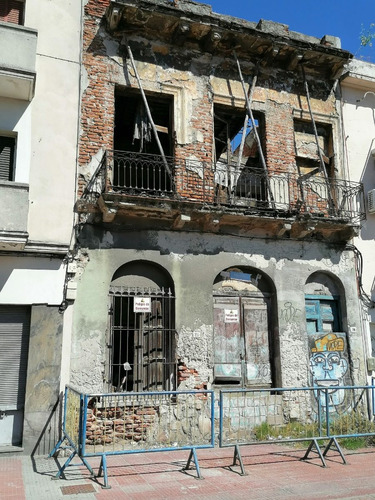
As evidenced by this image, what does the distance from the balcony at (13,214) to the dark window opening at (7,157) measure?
1.87 feet

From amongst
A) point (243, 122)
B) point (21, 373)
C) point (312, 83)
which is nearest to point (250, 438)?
point (21, 373)

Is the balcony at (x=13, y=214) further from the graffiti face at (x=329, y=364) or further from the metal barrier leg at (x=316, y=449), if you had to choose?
the graffiti face at (x=329, y=364)

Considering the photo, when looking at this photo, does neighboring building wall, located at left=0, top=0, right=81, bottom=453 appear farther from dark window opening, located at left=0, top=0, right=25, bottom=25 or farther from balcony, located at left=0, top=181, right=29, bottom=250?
dark window opening, located at left=0, top=0, right=25, bottom=25

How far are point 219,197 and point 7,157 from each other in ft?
16.0

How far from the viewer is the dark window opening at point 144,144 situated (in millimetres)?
10828

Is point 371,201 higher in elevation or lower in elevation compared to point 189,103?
lower

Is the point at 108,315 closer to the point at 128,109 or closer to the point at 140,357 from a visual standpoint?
the point at 140,357

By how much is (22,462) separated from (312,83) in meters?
11.4

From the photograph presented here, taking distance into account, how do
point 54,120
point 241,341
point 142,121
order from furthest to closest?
point 142,121 < point 241,341 < point 54,120

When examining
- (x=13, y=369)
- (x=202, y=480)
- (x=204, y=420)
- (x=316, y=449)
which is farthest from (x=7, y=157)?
(x=316, y=449)

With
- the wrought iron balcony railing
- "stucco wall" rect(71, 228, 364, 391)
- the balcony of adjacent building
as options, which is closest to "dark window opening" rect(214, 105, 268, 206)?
the wrought iron balcony railing

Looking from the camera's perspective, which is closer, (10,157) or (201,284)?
(10,157)

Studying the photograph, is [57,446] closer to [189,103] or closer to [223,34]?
[189,103]

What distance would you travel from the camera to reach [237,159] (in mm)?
12477
